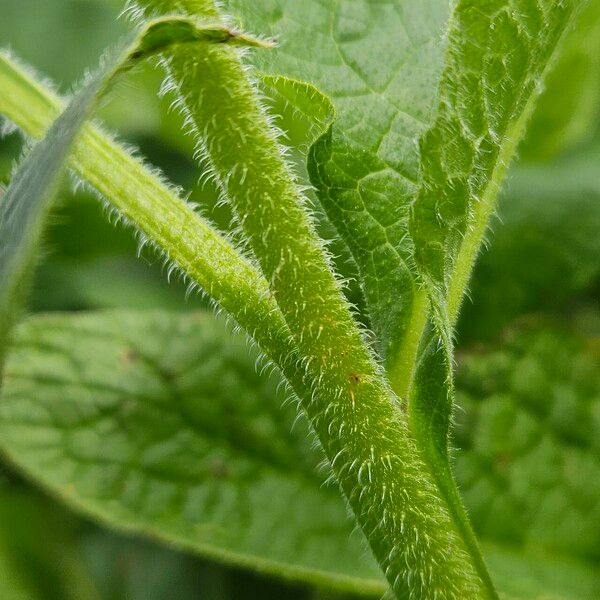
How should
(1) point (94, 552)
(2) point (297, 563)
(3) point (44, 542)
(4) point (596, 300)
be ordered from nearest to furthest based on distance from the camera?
(2) point (297, 563), (3) point (44, 542), (1) point (94, 552), (4) point (596, 300)

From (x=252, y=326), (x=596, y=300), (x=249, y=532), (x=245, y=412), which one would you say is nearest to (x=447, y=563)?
(x=252, y=326)

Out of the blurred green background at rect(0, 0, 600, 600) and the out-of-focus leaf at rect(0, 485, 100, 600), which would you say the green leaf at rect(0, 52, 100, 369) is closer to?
the blurred green background at rect(0, 0, 600, 600)

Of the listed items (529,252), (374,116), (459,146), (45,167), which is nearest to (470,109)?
(459,146)

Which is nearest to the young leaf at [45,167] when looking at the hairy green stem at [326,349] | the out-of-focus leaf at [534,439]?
the hairy green stem at [326,349]

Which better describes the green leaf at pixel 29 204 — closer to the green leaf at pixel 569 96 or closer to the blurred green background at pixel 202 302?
the blurred green background at pixel 202 302

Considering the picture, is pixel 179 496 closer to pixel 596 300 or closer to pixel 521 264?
pixel 521 264

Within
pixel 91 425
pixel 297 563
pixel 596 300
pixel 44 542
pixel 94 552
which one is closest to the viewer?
pixel 297 563
